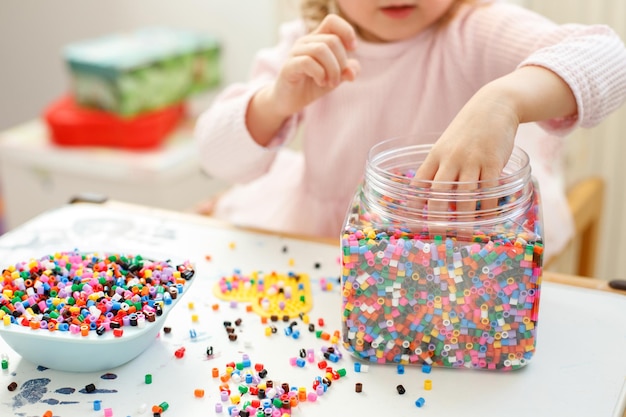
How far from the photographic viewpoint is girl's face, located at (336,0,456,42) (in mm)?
808

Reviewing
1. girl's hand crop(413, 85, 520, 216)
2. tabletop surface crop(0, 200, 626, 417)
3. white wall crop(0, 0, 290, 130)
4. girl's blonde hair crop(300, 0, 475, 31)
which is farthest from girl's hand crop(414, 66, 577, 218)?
white wall crop(0, 0, 290, 130)

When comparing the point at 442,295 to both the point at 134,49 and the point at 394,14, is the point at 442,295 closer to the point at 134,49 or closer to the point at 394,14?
the point at 394,14

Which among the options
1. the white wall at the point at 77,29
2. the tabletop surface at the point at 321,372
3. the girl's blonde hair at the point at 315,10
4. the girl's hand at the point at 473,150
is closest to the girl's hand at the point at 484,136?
the girl's hand at the point at 473,150

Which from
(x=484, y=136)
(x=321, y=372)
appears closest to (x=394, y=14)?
(x=484, y=136)

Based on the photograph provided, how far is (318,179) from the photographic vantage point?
98 cm

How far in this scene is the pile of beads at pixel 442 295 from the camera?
56cm

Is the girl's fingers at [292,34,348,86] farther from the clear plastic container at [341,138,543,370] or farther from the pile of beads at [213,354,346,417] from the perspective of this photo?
the pile of beads at [213,354,346,417]

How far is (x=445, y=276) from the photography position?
0.56m

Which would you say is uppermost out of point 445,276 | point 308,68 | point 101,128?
point 308,68

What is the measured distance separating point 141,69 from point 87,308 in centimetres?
93

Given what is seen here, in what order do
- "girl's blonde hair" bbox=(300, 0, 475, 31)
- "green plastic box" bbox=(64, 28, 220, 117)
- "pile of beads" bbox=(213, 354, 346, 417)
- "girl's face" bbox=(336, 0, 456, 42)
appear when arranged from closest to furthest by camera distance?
"pile of beads" bbox=(213, 354, 346, 417) → "girl's face" bbox=(336, 0, 456, 42) → "girl's blonde hair" bbox=(300, 0, 475, 31) → "green plastic box" bbox=(64, 28, 220, 117)

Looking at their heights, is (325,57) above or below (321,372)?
above

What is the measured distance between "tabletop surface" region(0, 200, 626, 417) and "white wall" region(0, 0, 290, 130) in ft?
3.02

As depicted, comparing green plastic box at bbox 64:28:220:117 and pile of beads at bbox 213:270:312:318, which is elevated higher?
green plastic box at bbox 64:28:220:117
